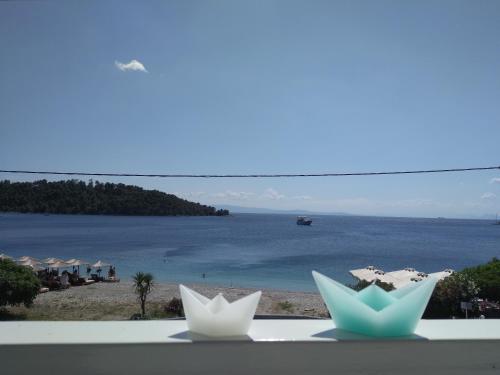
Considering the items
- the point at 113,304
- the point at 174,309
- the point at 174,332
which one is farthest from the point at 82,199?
the point at 174,332

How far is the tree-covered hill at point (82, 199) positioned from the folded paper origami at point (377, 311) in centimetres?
11583

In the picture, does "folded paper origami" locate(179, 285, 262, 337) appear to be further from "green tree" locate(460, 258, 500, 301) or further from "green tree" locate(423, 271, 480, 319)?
"green tree" locate(460, 258, 500, 301)

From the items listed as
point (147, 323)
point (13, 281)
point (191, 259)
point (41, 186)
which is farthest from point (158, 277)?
point (41, 186)

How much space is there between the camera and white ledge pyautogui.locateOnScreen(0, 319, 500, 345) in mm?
1446

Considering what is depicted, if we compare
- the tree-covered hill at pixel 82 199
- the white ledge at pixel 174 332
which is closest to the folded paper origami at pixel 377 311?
the white ledge at pixel 174 332

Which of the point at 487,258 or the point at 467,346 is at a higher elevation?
the point at 467,346

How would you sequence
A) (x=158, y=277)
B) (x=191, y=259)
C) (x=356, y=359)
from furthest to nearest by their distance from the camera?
(x=191, y=259) < (x=158, y=277) < (x=356, y=359)

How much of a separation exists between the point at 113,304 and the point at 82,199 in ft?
397

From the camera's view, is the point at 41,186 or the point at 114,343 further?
the point at 41,186

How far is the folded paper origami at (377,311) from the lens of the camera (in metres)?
1.59

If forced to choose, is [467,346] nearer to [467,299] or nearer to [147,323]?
[147,323]

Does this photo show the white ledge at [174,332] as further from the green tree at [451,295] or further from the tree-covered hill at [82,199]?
the tree-covered hill at [82,199]

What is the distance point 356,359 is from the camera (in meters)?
1.51

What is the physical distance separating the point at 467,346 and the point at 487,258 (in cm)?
6672
